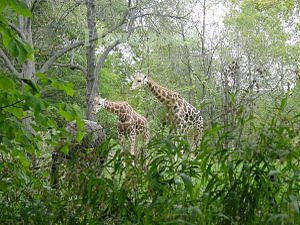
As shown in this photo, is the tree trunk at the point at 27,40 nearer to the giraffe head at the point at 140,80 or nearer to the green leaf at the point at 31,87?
the giraffe head at the point at 140,80

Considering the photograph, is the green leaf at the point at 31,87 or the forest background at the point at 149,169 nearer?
the forest background at the point at 149,169

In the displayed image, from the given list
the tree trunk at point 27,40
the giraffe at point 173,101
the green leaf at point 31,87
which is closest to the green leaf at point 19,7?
the green leaf at point 31,87

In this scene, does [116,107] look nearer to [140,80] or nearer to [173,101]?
[140,80]

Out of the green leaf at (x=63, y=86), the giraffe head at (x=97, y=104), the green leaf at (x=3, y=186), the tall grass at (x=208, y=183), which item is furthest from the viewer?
the giraffe head at (x=97, y=104)

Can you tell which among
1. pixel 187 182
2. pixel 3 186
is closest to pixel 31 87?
pixel 3 186

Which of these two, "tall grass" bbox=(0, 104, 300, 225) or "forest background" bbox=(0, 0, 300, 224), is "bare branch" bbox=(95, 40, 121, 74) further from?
"tall grass" bbox=(0, 104, 300, 225)

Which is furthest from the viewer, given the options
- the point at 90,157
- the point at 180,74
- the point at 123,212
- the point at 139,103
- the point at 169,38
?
the point at 180,74

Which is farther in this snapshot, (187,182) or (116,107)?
(116,107)

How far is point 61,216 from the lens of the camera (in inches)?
121

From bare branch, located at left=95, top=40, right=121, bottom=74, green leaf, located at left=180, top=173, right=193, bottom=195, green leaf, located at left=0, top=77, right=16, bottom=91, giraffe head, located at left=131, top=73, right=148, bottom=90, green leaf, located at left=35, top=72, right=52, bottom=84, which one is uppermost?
bare branch, located at left=95, top=40, right=121, bottom=74

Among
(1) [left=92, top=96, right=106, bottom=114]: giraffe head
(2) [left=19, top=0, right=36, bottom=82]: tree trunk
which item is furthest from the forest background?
(2) [left=19, top=0, right=36, bottom=82]: tree trunk

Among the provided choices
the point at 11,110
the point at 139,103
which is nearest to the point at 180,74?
the point at 139,103

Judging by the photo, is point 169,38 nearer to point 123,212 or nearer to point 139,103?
point 139,103

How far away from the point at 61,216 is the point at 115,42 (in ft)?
36.4
